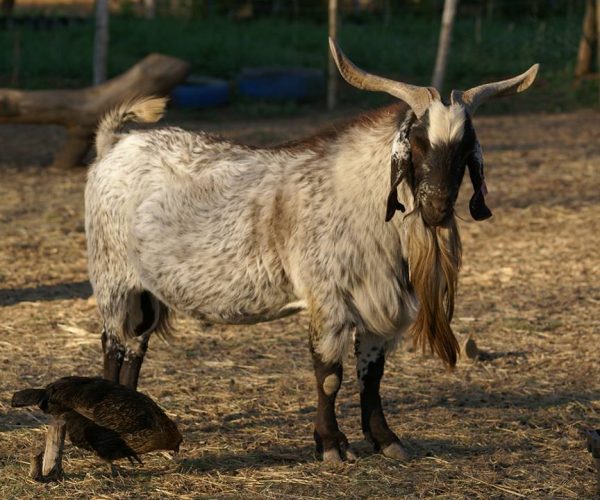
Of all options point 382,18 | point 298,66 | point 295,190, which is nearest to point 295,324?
point 295,190

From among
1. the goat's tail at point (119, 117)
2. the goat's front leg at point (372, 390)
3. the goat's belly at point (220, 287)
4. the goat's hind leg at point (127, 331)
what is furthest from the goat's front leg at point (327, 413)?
the goat's tail at point (119, 117)

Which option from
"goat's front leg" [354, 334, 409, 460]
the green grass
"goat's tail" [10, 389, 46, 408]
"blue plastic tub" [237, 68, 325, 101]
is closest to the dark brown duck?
"goat's tail" [10, 389, 46, 408]

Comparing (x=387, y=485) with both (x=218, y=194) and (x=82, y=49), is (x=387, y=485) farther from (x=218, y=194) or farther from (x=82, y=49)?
(x=82, y=49)

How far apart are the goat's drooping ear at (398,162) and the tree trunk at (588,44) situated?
14.7 meters

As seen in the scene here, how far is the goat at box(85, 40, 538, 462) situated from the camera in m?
5.12

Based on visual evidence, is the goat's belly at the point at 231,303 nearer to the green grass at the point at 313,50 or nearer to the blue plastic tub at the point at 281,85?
the green grass at the point at 313,50

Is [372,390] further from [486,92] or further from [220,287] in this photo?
[486,92]

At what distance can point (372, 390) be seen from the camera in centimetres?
558

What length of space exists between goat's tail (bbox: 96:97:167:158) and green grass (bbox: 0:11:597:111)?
1158cm

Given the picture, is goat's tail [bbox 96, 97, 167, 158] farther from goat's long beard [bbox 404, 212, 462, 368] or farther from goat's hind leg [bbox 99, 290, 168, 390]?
goat's long beard [bbox 404, 212, 462, 368]

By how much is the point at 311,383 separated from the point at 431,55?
1496 centimetres

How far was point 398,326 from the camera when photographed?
5.39m

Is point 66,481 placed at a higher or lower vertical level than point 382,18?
lower

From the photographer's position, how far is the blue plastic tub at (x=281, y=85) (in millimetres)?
17875
